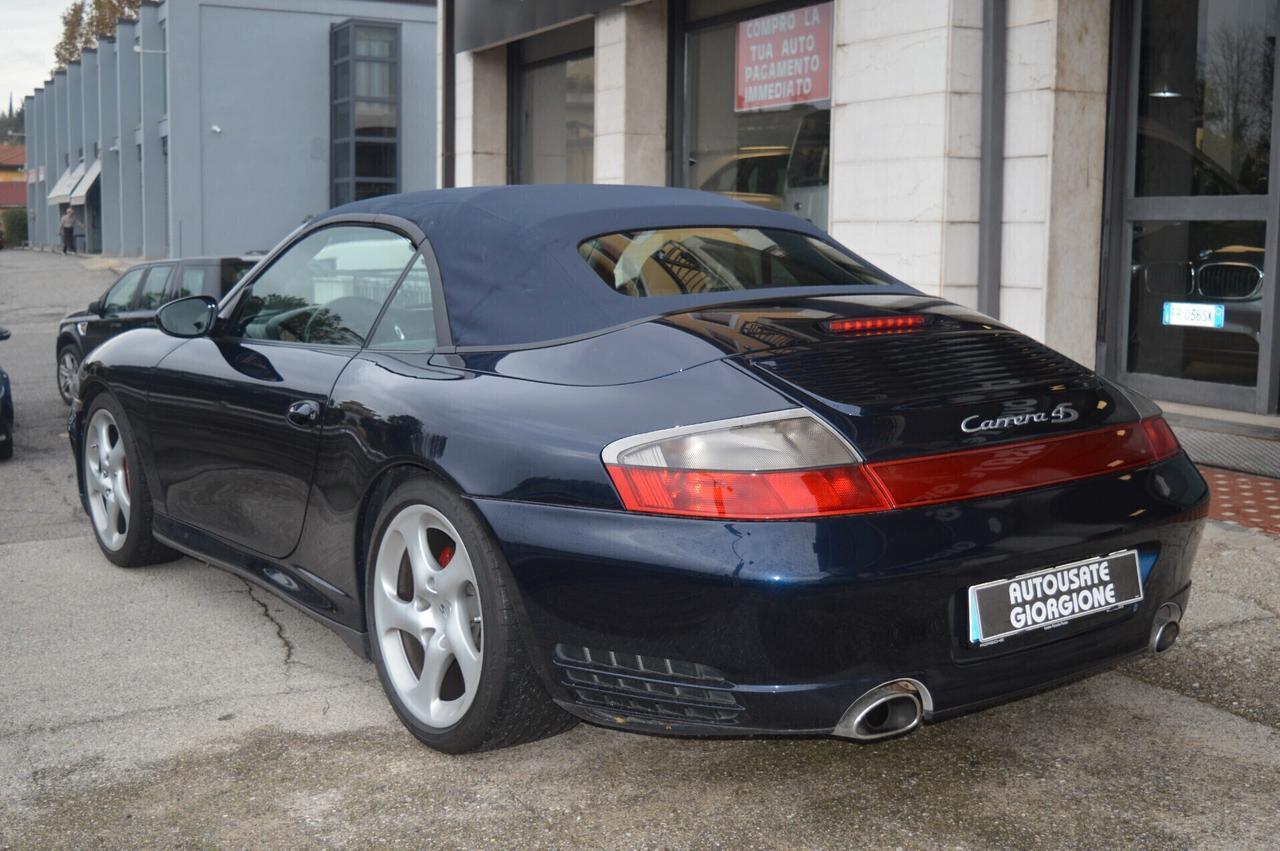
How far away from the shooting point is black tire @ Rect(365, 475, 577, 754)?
3.22 metres

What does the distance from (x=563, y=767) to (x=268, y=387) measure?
157 cm

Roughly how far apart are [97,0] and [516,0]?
196ft

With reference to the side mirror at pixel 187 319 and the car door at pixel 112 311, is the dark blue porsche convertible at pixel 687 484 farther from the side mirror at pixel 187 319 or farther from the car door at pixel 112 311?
the car door at pixel 112 311

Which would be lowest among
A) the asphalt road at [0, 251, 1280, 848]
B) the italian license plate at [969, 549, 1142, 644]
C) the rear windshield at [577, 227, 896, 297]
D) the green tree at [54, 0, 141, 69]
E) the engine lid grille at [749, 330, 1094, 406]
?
the asphalt road at [0, 251, 1280, 848]

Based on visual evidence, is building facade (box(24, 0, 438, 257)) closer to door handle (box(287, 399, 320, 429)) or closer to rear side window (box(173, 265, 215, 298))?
rear side window (box(173, 265, 215, 298))

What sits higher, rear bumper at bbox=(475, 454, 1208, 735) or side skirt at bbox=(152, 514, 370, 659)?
rear bumper at bbox=(475, 454, 1208, 735)

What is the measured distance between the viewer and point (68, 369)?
1180 cm

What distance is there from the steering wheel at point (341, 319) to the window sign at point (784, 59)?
290 inches

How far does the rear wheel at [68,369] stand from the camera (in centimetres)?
1170

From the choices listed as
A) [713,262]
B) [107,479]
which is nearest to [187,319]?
[107,479]

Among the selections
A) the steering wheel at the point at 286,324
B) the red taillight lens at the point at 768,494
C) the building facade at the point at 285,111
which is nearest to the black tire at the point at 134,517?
the steering wheel at the point at 286,324

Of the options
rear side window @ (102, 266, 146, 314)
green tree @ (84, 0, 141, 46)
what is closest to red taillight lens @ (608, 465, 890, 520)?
rear side window @ (102, 266, 146, 314)

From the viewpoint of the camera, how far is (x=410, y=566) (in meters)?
3.61

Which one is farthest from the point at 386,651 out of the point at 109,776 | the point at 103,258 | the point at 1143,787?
the point at 103,258
